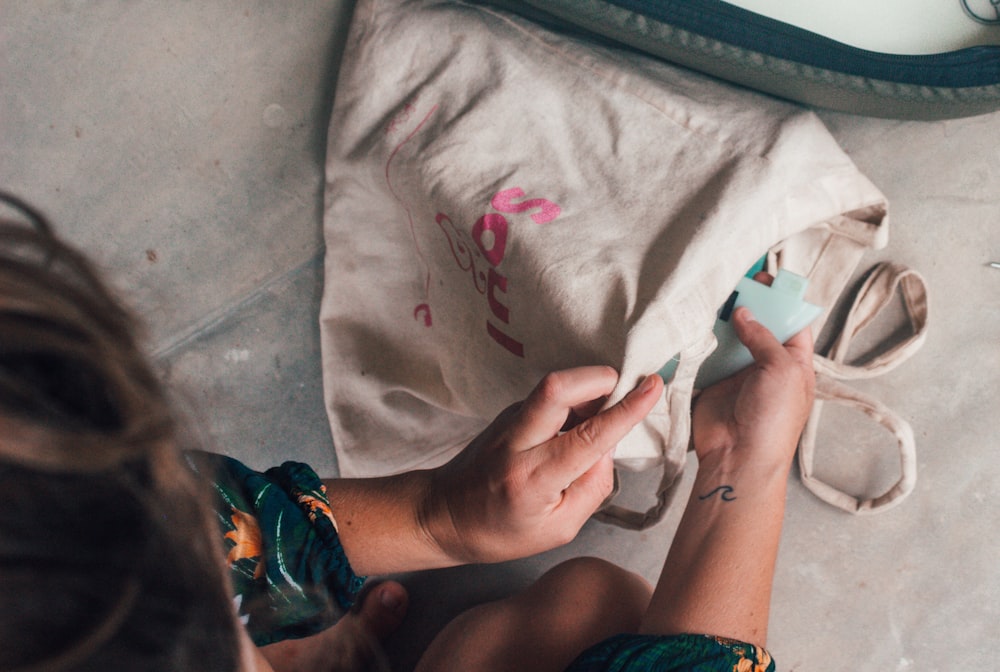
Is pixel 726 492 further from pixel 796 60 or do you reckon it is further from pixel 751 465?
pixel 796 60

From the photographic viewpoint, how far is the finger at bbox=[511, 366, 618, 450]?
0.56 m

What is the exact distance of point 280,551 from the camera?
1.94 ft

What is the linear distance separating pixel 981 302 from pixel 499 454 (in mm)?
602

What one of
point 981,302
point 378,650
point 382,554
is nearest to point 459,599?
point 378,650

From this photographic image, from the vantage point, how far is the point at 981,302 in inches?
31.0

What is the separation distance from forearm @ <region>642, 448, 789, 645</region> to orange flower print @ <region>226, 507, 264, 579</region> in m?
0.37

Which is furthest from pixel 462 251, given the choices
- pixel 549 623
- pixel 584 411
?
pixel 549 623

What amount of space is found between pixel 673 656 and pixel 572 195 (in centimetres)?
41

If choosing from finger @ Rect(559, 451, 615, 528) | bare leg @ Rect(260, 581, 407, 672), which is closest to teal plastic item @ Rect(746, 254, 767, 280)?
finger @ Rect(559, 451, 615, 528)

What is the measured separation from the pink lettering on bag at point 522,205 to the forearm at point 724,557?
335 millimetres

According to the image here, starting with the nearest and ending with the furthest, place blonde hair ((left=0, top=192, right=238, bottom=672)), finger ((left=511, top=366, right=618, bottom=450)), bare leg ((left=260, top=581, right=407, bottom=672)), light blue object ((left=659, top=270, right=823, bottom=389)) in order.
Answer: blonde hair ((left=0, top=192, right=238, bottom=672))
finger ((left=511, top=366, right=618, bottom=450))
light blue object ((left=659, top=270, right=823, bottom=389))
bare leg ((left=260, top=581, right=407, bottom=672))

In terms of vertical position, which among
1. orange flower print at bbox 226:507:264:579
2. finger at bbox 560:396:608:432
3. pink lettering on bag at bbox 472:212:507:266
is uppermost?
pink lettering on bag at bbox 472:212:507:266

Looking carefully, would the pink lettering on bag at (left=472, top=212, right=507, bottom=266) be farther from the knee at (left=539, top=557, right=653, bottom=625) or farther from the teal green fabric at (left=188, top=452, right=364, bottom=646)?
the knee at (left=539, top=557, right=653, bottom=625)

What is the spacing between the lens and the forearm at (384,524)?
0.69 meters
